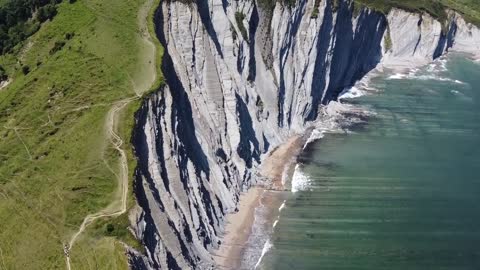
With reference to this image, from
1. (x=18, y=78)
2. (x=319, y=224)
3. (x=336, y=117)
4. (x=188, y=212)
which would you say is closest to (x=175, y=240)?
(x=188, y=212)

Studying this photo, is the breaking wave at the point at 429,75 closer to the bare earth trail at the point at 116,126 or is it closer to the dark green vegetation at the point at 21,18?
the bare earth trail at the point at 116,126

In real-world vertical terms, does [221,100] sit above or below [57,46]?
below

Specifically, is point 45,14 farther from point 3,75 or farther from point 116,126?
point 116,126

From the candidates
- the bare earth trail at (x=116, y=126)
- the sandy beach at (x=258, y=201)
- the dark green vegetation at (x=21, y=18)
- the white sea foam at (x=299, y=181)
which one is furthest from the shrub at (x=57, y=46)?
the white sea foam at (x=299, y=181)

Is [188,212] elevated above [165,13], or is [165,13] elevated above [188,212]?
[165,13]

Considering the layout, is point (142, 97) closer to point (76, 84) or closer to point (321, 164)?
point (76, 84)

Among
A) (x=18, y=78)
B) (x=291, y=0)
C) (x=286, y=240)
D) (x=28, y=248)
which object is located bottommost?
(x=286, y=240)

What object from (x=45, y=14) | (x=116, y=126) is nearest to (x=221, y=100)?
(x=116, y=126)
